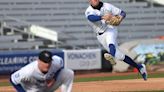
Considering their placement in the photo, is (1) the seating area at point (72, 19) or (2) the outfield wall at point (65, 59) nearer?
(2) the outfield wall at point (65, 59)

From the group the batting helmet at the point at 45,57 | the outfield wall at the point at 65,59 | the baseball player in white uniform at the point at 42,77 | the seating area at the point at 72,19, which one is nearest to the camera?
the batting helmet at the point at 45,57

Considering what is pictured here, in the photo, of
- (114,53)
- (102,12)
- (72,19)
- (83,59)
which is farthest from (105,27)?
(72,19)

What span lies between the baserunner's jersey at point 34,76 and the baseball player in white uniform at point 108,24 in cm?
439

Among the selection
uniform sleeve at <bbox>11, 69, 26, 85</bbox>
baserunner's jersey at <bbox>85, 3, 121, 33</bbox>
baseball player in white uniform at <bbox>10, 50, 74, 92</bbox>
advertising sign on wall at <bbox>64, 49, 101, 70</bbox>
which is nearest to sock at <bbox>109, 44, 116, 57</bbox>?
baserunner's jersey at <bbox>85, 3, 121, 33</bbox>

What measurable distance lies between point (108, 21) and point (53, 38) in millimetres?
15555

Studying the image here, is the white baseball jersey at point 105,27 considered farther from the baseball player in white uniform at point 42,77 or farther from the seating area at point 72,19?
the seating area at point 72,19

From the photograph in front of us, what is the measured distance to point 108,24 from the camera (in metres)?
11.9

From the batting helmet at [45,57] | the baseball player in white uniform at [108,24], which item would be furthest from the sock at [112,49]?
the batting helmet at [45,57]

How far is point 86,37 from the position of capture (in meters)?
28.2

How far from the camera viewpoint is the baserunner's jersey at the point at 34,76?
693 cm

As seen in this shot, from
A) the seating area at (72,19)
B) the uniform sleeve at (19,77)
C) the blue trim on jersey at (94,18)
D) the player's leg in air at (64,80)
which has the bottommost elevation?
the seating area at (72,19)

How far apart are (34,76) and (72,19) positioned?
2215 centimetres

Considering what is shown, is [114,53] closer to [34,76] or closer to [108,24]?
[108,24]

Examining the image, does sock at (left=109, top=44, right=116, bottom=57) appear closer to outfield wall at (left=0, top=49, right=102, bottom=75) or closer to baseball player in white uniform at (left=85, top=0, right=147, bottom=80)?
baseball player in white uniform at (left=85, top=0, right=147, bottom=80)
